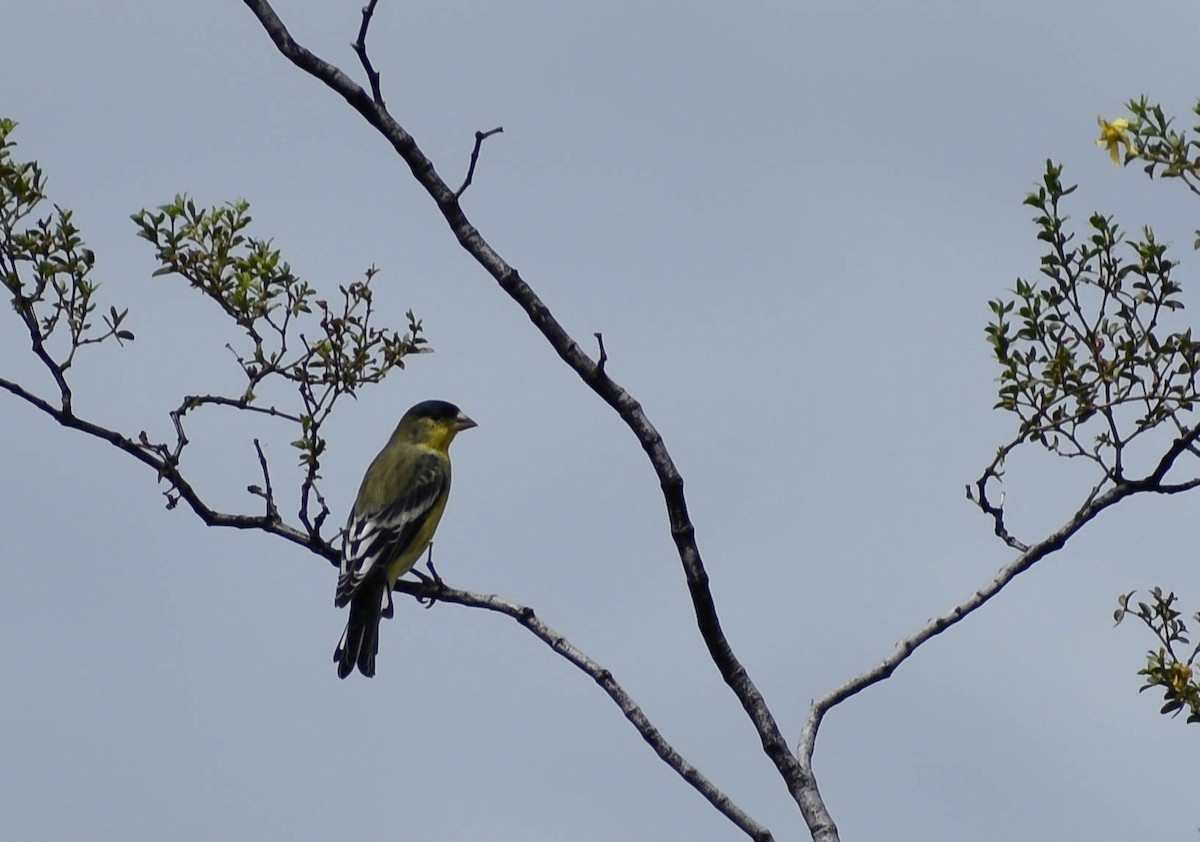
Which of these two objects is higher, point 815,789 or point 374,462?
point 374,462

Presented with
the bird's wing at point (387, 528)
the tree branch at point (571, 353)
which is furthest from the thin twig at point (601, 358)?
the bird's wing at point (387, 528)

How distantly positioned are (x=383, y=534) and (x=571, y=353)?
15.4ft

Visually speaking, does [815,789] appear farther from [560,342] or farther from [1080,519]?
[560,342]

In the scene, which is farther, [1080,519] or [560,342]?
[1080,519]

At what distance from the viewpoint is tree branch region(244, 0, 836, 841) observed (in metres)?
4.51

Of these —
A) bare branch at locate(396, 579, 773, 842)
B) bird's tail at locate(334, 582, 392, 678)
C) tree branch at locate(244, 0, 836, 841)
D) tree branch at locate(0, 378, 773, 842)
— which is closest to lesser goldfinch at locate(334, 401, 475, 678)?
bird's tail at locate(334, 582, 392, 678)

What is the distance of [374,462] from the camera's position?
10648 millimetres

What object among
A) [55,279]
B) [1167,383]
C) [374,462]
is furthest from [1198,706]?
[374,462]

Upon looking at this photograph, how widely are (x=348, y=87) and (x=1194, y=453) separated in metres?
2.87

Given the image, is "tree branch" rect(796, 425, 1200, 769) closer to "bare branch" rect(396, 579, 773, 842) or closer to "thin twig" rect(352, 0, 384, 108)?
"bare branch" rect(396, 579, 773, 842)

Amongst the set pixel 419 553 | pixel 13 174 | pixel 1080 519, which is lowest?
pixel 1080 519

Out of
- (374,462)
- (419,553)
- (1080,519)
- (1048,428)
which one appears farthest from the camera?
(374,462)

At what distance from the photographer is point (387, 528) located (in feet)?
29.9

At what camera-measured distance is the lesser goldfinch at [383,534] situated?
875 cm
